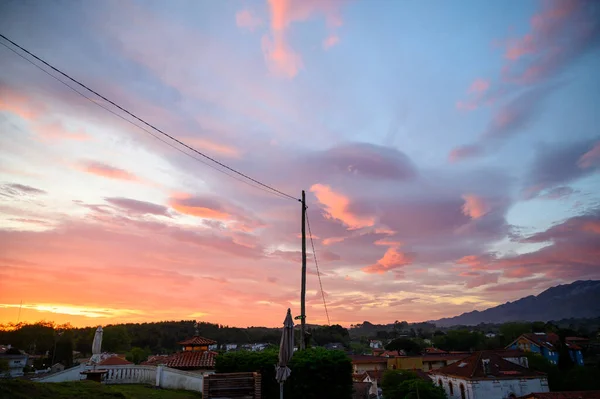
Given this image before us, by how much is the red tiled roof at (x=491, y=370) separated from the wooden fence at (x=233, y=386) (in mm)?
49959

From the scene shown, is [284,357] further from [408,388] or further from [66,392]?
[408,388]

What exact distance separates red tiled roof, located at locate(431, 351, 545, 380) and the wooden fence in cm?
4996

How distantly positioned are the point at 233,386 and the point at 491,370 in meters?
53.9

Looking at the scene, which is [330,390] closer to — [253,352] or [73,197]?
[253,352]

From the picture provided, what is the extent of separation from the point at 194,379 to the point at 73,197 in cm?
1169

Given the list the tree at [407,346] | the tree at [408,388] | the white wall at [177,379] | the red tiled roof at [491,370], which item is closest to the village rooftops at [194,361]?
the white wall at [177,379]

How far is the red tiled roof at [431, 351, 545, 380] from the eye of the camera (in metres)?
52.7

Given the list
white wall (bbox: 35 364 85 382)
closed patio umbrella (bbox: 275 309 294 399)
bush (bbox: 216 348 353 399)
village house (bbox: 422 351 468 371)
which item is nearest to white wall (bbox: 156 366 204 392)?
white wall (bbox: 35 364 85 382)

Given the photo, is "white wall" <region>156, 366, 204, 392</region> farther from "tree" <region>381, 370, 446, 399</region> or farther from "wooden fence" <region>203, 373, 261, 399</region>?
"tree" <region>381, 370, 446, 399</region>

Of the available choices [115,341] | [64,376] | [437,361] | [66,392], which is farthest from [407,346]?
[66,392]

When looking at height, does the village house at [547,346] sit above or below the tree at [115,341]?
below

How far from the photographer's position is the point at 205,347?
2598 centimetres

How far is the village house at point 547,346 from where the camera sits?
3250 inches

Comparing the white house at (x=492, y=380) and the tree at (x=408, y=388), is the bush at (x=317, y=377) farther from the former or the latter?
the white house at (x=492, y=380)
